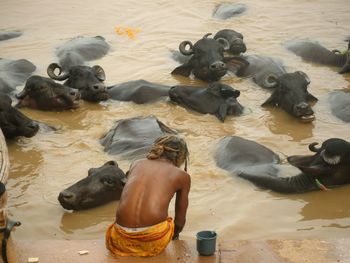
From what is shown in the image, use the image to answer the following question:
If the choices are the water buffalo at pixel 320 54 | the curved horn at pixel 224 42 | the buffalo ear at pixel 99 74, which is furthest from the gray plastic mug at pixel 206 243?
the curved horn at pixel 224 42

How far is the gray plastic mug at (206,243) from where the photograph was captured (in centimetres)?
557

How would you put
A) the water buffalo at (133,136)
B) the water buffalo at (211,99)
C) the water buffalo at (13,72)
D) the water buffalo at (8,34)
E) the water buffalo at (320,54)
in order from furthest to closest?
the water buffalo at (8,34), the water buffalo at (320,54), the water buffalo at (13,72), the water buffalo at (211,99), the water buffalo at (133,136)

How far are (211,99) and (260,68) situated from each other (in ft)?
6.74

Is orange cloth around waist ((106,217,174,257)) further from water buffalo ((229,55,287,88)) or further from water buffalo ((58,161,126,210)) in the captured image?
water buffalo ((229,55,287,88))

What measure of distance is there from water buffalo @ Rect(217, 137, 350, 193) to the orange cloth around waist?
2.14 meters

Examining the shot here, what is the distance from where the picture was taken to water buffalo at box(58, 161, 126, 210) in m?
7.12

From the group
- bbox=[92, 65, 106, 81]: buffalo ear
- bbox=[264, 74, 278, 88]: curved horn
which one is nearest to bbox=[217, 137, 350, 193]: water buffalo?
bbox=[264, 74, 278, 88]: curved horn

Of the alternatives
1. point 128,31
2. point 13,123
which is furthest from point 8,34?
point 13,123

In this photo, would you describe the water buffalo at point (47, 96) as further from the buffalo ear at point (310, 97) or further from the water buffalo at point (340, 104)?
the water buffalo at point (340, 104)

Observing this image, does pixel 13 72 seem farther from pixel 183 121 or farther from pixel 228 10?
pixel 228 10

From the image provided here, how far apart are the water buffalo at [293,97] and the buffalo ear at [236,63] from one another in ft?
5.35

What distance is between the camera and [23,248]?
234 inches

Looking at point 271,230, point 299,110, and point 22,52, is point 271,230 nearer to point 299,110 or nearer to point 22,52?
point 299,110

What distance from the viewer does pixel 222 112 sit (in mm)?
10031
